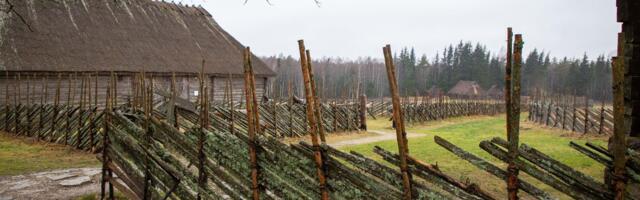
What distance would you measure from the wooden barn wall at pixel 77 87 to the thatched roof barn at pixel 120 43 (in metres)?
0.06

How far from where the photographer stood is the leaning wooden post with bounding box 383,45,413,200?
2887mm

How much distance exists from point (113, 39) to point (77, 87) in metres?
3.80

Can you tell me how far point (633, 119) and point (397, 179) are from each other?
3.54 m

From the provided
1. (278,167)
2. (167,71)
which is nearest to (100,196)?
(278,167)

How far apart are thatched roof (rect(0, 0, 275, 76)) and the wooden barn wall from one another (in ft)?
1.77

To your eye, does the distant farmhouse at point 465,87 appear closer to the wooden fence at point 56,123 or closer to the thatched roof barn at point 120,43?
the thatched roof barn at point 120,43

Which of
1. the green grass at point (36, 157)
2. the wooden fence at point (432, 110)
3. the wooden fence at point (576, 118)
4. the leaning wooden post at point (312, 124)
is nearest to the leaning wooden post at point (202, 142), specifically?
the leaning wooden post at point (312, 124)

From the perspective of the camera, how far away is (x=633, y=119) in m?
4.91

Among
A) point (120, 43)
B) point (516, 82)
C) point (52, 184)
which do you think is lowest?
point (52, 184)

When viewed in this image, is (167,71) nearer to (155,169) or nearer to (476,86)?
(155,169)

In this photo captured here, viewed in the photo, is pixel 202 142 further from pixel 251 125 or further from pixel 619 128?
pixel 619 128

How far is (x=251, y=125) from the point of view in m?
3.76

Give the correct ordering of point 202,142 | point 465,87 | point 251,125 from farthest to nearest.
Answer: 1. point 465,87
2. point 202,142
3. point 251,125

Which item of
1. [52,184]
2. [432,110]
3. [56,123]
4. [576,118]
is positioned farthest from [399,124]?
[432,110]
